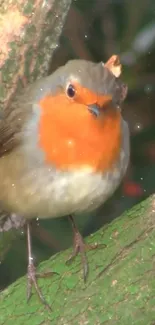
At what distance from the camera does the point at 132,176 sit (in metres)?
3.30

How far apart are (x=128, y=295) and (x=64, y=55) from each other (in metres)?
1.25

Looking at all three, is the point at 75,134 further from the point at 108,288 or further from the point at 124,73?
the point at 124,73

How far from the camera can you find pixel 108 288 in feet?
7.53

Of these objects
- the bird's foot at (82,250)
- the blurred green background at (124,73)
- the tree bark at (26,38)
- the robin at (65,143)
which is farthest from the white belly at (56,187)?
the blurred green background at (124,73)

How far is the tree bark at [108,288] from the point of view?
226cm

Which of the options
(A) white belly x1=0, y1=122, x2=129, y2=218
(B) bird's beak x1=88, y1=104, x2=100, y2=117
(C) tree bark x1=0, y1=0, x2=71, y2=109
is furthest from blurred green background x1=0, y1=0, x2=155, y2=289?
(B) bird's beak x1=88, y1=104, x2=100, y2=117

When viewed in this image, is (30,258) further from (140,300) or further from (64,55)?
(64,55)

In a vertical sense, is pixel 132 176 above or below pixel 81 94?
below

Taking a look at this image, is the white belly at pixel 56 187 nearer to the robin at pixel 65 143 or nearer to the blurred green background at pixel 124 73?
the robin at pixel 65 143

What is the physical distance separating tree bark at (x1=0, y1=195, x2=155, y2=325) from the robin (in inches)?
1.6

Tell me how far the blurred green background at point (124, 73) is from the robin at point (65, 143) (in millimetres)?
747

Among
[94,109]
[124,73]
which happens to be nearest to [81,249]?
[94,109]

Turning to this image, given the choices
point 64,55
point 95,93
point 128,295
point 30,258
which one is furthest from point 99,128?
point 64,55

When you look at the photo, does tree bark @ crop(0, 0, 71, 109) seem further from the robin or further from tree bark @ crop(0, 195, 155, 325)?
tree bark @ crop(0, 195, 155, 325)
